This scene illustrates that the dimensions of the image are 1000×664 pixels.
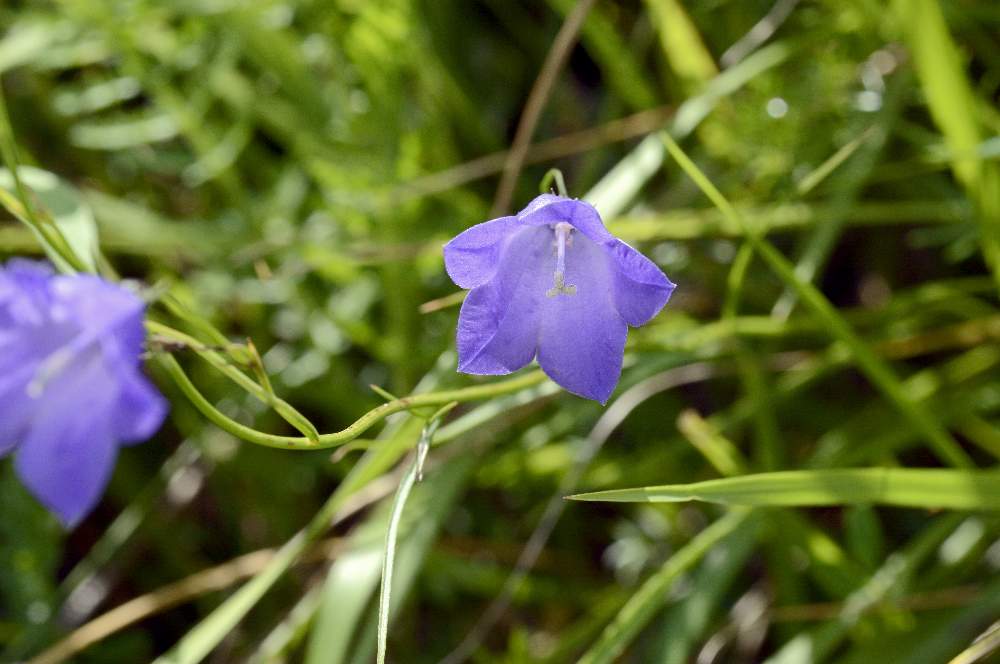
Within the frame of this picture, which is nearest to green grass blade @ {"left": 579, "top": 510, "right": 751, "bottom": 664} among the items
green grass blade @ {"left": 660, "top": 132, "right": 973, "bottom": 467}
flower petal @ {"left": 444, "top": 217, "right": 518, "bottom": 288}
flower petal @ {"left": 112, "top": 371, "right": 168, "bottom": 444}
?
green grass blade @ {"left": 660, "top": 132, "right": 973, "bottom": 467}

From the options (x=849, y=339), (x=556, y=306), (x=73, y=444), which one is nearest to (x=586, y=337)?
(x=556, y=306)

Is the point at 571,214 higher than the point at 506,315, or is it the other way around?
the point at 571,214

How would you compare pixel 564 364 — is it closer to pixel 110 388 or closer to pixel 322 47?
pixel 110 388

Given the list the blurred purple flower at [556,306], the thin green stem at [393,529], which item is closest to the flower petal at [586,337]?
the blurred purple flower at [556,306]

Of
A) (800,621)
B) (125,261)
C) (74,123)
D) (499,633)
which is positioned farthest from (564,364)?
(74,123)

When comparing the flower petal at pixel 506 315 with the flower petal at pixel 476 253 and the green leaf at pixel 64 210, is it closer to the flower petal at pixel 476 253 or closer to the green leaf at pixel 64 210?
the flower petal at pixel 476 253

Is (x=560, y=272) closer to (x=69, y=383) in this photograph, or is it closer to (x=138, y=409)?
(x=138, y=409)
